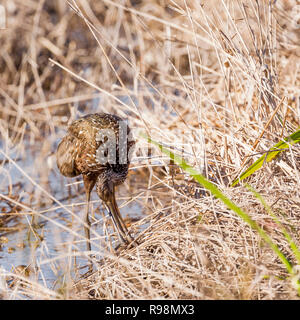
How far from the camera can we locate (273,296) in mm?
3227

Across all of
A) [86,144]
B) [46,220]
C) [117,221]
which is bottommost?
[46,220]

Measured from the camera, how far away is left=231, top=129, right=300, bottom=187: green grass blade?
142 inches

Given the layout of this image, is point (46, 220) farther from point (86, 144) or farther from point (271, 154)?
point (271, 154)

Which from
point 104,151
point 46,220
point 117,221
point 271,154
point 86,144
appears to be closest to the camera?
point 271,154

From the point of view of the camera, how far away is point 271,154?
379 cm

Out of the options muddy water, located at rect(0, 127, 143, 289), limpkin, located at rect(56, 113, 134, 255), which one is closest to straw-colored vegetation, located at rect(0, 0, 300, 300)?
muddy water, located at rect(0, 127, 143, 289)

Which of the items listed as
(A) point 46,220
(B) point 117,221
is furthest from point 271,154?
(A) point 46,220

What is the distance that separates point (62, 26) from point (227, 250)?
18.5 feet

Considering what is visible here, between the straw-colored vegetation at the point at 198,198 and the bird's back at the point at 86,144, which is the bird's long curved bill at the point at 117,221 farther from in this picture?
the bird's back at the point at 86,144

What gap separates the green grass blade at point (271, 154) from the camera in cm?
361

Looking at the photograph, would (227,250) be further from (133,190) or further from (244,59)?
(133,190)

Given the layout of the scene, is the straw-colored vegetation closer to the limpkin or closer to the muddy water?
the muddy water

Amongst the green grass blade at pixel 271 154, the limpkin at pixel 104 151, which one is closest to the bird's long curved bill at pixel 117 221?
the limpkin at pixel 104 151

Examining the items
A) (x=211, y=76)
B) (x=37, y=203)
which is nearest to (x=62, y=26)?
(x=211, y=76)
